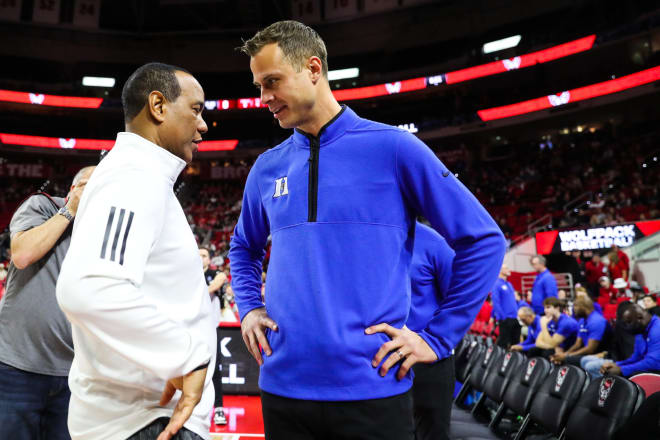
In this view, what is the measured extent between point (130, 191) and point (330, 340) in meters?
0.61

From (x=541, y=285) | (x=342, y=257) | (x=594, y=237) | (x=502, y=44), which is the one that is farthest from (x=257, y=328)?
(x=502, y=44)

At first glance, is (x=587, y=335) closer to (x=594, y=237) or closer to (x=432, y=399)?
(x=432, y=399)

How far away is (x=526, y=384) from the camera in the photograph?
378cm

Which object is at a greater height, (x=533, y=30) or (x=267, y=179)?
(x=533, y=30)

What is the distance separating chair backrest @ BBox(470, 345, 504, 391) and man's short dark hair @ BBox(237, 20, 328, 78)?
3661 mm

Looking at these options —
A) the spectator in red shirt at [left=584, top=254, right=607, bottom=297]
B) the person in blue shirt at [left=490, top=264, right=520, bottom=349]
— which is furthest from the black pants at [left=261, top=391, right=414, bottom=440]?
the spectator in red shirt at [left=584, top=254, right=607, bottom=297]

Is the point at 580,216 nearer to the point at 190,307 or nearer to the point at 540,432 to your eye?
the point at 540,432

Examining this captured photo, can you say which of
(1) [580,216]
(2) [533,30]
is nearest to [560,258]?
(1) [580,216]

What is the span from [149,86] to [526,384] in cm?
336

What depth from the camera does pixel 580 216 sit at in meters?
15.4

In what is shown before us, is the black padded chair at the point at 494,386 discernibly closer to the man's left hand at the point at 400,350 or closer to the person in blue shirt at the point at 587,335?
the person in blue shirt at the point at 587,335

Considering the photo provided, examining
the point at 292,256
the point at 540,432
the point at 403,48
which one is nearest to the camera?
the point at 292,256

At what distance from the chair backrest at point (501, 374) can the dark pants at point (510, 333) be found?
4566 millimetres

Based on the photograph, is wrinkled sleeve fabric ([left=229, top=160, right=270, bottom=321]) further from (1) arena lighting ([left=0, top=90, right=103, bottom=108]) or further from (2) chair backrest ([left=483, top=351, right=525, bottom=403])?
(1) arena lighting ([left=0, top=90, right=103, bottom=108])
